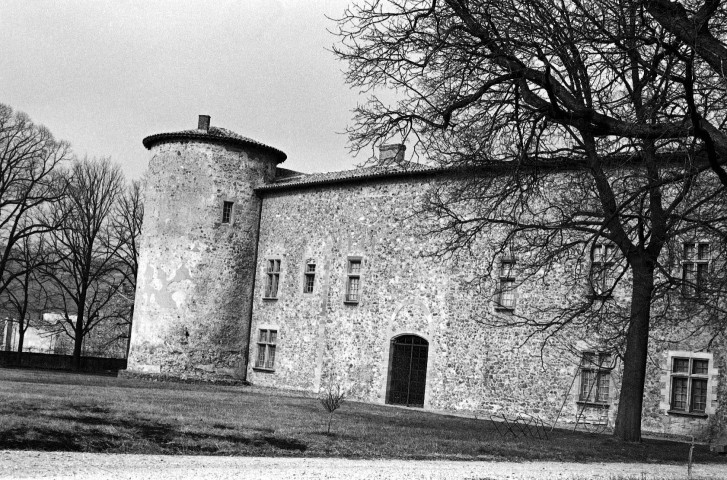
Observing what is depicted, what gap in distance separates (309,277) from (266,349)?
3045 mm

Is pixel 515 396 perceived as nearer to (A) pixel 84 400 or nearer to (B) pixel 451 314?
(B) pixel 451 314

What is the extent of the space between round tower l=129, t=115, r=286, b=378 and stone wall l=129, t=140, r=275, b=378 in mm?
34

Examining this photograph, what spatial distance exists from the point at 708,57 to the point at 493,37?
2699 millimetres

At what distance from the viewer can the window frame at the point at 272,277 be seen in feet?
99.0

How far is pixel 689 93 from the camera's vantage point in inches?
382

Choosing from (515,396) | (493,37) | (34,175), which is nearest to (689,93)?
(493,37)

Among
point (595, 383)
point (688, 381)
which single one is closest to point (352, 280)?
point (595, 383)

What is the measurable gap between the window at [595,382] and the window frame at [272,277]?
11.9 m

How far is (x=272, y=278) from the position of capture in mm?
30375

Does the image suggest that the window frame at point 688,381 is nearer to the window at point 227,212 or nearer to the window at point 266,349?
the window at point 266,349

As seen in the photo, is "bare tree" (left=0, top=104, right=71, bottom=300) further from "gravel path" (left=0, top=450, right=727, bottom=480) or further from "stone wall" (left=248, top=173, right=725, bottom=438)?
"gravel path" (left=0, top=450, right=727, bottom=480)

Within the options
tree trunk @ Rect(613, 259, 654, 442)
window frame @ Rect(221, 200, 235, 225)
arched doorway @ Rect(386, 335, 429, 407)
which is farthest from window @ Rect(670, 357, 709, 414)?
window frame @ Rect(221, 200, 235, 225)

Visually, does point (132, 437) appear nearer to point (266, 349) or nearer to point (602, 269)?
point (602, 269)

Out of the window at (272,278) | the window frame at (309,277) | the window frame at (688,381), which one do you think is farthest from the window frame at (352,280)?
the window frame at (688,381)
